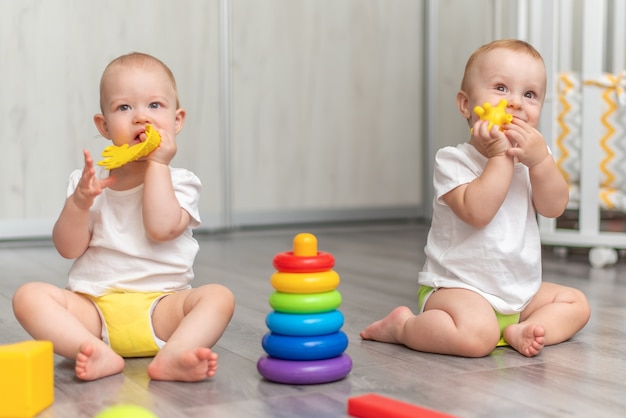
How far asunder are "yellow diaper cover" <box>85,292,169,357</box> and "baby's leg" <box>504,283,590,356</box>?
504 millimetres

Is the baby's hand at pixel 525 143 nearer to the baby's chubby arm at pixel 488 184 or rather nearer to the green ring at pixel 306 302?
the baby's chubby arm at pixel 488 184

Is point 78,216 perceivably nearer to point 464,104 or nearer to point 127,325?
point 127,325

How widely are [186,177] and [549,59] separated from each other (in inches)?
49.8

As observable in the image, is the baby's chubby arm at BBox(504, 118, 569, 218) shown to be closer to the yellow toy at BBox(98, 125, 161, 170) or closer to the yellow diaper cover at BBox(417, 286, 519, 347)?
the yellow diaper cover at BBox(417, 286, 519, 347)

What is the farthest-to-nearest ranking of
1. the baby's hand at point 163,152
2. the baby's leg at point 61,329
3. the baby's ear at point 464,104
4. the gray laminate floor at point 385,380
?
the baby's ear at point 464,104
the baby's hand at point 163,152
the baby's leg at point 61,329
the gray laminate floor at point 385,380

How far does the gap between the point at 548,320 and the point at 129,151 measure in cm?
66

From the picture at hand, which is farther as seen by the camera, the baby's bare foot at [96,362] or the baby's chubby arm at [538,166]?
the baby's chubby arm at [538,166]

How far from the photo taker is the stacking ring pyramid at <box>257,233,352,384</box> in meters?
1.06

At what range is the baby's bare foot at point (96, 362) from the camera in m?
1.08

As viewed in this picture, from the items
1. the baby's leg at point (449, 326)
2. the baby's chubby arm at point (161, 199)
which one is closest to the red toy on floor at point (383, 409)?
the baby's leg at point (449, 326)

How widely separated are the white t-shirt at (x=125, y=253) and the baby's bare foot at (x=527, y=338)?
19.0 inches

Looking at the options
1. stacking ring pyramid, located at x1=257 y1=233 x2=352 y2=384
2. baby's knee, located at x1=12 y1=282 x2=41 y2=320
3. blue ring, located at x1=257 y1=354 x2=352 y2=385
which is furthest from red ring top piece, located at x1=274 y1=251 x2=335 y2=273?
baby's knee, located at x1=12 y1=282 x2=41 y2=320

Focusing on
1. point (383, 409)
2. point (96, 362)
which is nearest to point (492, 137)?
point (383, 409)

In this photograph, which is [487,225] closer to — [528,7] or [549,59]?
[549,59]
